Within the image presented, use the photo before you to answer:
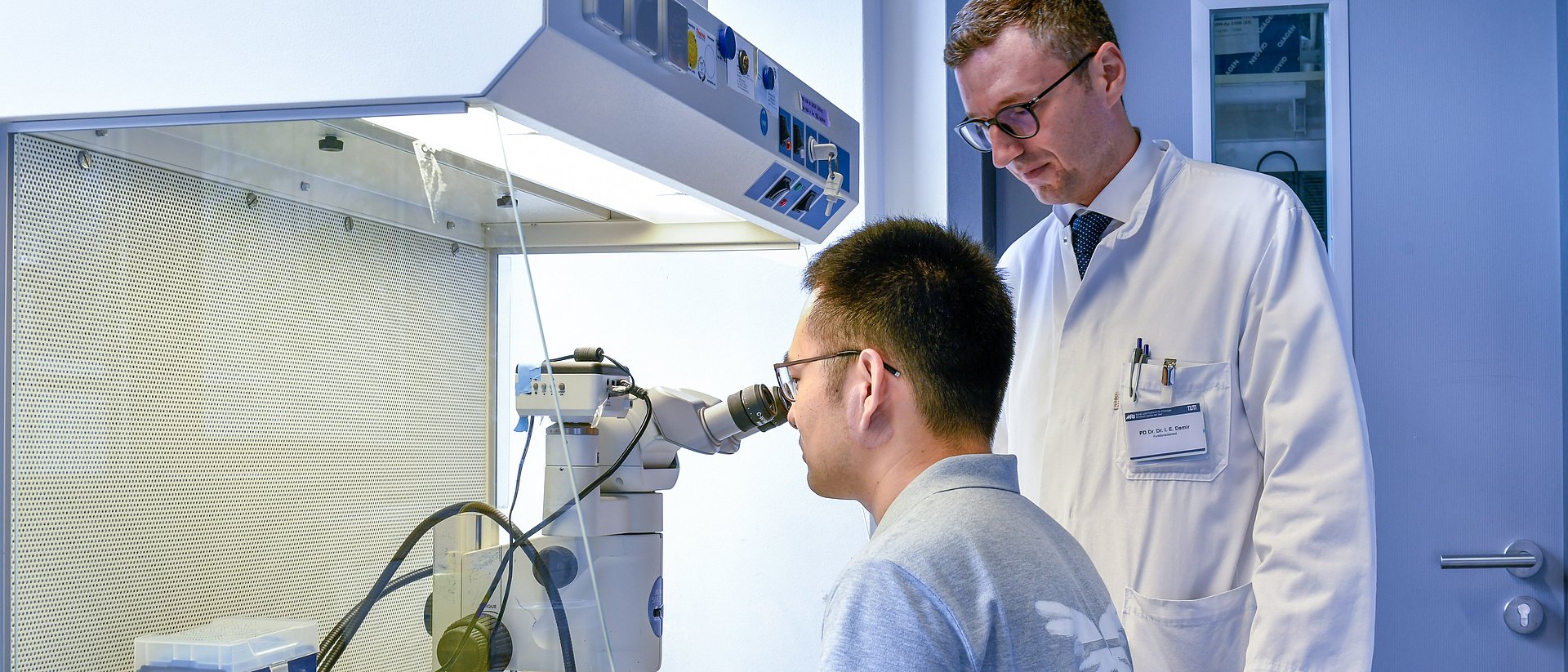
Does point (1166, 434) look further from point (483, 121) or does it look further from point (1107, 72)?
point (483, 121)

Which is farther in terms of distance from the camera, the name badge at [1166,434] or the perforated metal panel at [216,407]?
the name badge at [1166,434]

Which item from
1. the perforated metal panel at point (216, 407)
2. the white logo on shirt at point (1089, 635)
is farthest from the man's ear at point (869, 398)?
the perforated metal panel at point (216, 407)

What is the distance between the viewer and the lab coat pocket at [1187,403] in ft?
4.85

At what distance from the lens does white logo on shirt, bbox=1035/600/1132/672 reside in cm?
86

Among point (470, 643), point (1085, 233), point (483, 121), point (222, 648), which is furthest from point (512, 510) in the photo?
point (1085, 233)

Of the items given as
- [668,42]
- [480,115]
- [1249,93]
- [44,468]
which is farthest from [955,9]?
[44,468]

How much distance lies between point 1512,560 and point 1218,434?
1.09 meters

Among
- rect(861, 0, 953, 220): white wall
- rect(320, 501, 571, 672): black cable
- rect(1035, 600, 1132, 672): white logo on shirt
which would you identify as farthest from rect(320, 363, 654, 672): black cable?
rect(861, 0, 953, 220): white wall

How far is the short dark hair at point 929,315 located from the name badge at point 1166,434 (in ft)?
1.58

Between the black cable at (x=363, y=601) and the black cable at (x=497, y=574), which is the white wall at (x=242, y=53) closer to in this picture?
the black cable at (x=497, y=574)

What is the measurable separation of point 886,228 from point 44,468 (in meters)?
0.79

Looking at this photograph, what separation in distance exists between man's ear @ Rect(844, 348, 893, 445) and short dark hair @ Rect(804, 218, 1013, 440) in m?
0.01

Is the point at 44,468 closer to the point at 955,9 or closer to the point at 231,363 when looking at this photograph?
the point at 231,363

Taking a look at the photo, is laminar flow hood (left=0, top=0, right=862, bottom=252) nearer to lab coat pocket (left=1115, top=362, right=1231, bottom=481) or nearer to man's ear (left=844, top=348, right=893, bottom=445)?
man's ear (left=844, top=348, right=893, bottom=445)
